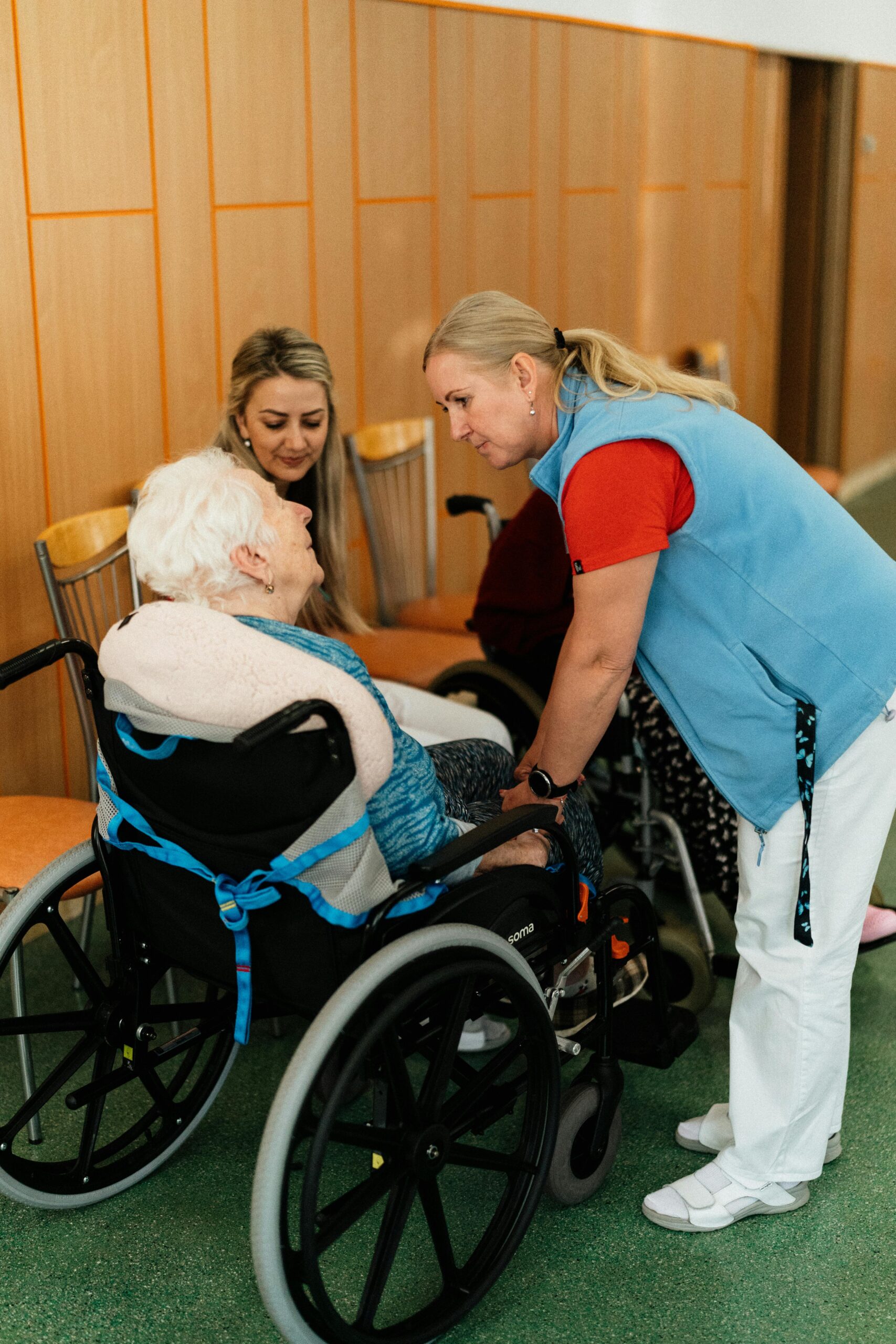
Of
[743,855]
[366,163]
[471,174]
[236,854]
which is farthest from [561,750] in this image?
[471,174]

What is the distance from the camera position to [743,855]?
1.90m

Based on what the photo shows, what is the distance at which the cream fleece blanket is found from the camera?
151 centimetres

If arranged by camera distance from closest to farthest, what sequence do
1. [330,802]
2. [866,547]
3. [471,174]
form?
1. [330,802]
2. [866,547]
3. [471,174]

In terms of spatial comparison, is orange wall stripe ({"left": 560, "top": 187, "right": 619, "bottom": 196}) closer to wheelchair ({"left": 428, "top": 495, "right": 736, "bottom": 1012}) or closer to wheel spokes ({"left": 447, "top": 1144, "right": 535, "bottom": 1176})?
wheelchair ({"left": 428, "top": 495, "right": 736, "bottom": 1012})

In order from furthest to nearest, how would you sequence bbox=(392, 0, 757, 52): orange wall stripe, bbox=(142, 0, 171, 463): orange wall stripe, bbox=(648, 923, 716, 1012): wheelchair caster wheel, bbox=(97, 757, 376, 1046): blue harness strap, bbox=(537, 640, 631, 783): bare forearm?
1. bbox=(392, 0, 757, 52): orange wall stripe
2. bbox=(142, 0, 171, 463): orange wall stripe
3. bbox=(648, 923, 716, 1012): wheelchair caster wheel
4. bbox=(537, 640, 631, 783): bare forearm
5. bbox=(97, 757, 376, 1046): blue harness strap

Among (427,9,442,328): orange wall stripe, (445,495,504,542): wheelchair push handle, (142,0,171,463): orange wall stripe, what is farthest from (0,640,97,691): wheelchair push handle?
(427,9,442,328): orange wall stripe

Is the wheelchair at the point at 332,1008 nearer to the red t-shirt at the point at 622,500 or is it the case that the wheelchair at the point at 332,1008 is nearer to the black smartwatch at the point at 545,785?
the black smartwatch at the point at 545,785

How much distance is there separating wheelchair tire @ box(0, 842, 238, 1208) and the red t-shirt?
83cm

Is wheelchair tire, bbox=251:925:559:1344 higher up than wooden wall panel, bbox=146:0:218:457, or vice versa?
wooden wall panel, bbox=146:0:218:457

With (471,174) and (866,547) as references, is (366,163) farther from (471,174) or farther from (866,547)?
Answer: (866,547)

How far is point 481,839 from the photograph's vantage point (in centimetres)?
162

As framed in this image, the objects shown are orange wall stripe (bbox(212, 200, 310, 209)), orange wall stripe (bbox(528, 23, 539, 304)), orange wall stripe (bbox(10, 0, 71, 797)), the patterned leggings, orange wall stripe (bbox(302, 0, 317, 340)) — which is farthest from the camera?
orange wall stripe (bbox(528, 23, 539, 304))

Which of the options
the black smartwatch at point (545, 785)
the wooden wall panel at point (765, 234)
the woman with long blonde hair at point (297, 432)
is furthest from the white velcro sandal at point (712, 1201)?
the wooden wall panel at point (765, 234)

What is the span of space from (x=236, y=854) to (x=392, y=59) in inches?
108
